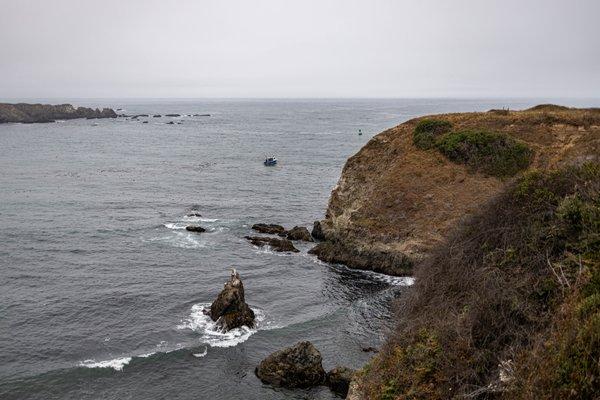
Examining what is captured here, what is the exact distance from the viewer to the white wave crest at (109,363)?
89.3 ft

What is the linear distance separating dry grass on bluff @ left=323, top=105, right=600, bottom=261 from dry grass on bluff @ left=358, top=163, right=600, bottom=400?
19.3m

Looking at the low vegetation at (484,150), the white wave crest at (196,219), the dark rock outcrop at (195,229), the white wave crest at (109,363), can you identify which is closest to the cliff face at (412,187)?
the low vegetation at (484,150)

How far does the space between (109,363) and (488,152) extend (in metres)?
35.4

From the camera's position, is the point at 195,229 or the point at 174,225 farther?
the point at 174,225

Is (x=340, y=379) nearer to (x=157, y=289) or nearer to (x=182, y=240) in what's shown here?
(x=157, y=289)

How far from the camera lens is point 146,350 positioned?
2902cm

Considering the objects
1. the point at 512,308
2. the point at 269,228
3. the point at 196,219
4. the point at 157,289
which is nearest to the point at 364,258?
the point at 269,228

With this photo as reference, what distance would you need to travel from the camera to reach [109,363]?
27.5 metres

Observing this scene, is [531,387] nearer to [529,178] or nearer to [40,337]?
[529,178]

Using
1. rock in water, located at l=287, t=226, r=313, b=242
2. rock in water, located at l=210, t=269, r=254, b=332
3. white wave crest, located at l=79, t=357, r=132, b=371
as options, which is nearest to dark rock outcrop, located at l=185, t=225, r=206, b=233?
rock in water, located at l=287, t=226, r=313, b=242

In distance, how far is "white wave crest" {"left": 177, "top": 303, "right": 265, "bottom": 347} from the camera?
98.7 ft

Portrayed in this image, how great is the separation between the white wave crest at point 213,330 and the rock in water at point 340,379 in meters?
6.56

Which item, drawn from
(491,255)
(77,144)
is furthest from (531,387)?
(77,144)

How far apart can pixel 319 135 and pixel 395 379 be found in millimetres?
138099
